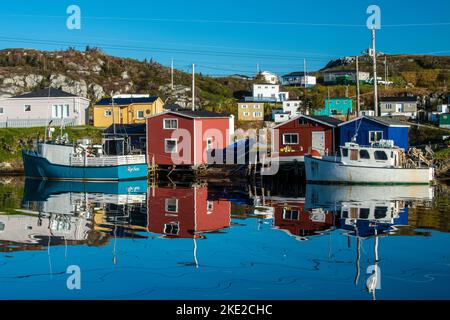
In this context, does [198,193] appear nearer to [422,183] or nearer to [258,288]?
[422,183]

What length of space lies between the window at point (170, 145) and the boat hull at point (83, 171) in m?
3.96

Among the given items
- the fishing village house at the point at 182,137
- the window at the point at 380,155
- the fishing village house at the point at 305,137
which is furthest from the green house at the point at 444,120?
the window at the point at 380,155

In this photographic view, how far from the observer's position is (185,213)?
2534 centimetres

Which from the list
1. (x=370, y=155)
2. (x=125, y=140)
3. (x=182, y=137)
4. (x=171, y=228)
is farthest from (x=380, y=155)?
(x=171, y=228)

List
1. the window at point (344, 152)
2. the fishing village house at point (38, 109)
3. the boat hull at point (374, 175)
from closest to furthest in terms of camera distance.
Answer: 1. the boat hull at point (374, 175)
2. the window at point (344, 152)
3. the fishing village house at point (38, 109)

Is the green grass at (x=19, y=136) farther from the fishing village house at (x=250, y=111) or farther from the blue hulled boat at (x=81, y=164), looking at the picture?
the fishing village house at (x=250, y=111)

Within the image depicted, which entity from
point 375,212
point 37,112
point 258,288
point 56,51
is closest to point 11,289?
point 258,288

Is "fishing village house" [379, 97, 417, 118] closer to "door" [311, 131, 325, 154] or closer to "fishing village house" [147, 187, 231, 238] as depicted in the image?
"door" [311, 131, 325, 154]

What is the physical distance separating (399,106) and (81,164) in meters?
45.1

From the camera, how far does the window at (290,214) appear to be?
79.3ft

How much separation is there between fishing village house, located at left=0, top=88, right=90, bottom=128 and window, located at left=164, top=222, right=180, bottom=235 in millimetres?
41927

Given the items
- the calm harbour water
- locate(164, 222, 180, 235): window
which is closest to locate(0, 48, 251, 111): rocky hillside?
the calm harbour water

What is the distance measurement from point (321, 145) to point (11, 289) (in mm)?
35146

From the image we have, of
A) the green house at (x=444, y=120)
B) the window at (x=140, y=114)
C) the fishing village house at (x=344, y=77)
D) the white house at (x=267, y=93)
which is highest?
the fishing village house at (x=344, y=77)
